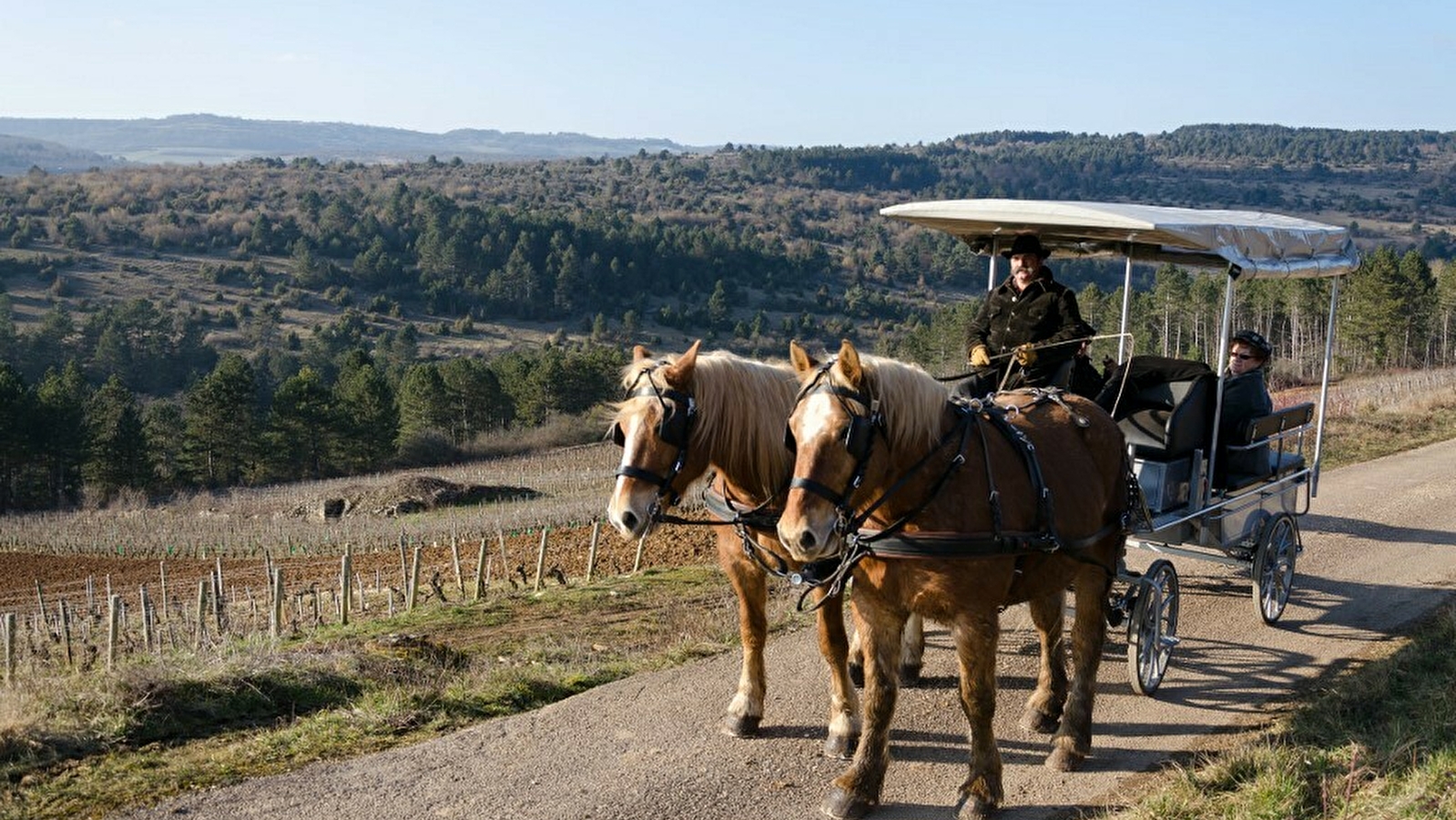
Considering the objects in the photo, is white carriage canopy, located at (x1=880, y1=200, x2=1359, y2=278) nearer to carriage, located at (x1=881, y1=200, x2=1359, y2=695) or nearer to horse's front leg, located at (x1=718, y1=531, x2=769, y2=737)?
carriage, located at (x1=881, y1=200, x2=1359, y2=695)

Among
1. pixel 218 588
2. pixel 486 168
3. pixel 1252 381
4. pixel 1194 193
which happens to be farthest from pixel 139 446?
pixel 1194 193

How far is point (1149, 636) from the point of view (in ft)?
24.9

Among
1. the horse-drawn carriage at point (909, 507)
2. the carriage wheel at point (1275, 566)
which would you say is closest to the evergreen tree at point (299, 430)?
the carriage wheel at point (1275, 566)

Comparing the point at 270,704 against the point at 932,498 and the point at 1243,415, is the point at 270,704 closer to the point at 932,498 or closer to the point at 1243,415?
the point at 932,498

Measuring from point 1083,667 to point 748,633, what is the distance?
1942 mm

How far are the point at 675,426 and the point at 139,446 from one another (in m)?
45.9

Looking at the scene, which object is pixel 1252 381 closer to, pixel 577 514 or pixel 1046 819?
pixel 1046 819

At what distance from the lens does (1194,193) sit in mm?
193500

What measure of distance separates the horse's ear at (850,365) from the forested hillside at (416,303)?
146ft

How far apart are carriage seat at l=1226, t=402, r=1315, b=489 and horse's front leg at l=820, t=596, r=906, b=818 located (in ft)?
15.2

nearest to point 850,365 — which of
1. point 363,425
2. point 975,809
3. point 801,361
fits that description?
point 801,361

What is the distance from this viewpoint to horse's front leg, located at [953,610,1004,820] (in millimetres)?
5656

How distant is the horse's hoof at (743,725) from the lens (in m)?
6.89

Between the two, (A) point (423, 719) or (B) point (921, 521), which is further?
(A) point (423, 719)
